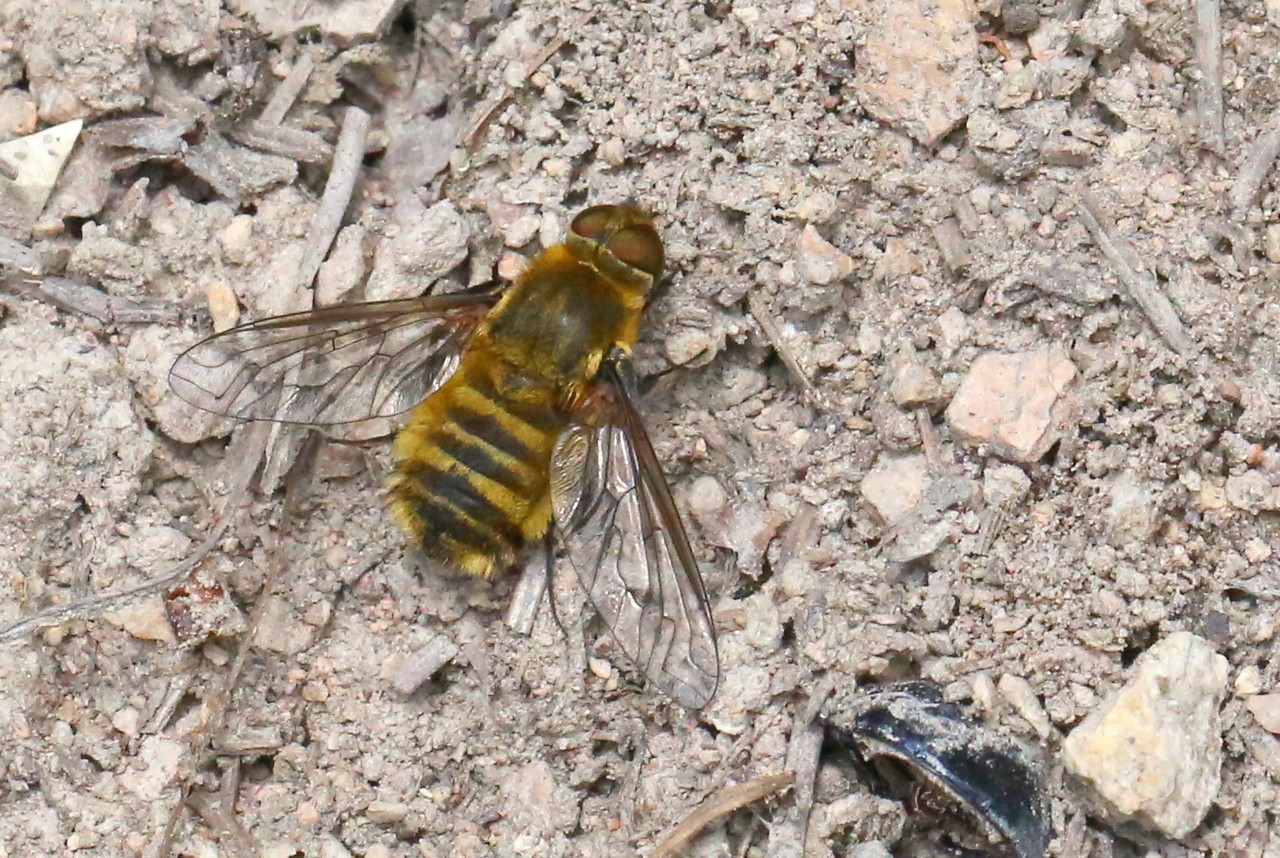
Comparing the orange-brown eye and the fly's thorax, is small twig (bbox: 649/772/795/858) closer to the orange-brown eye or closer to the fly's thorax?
the fly's thorax

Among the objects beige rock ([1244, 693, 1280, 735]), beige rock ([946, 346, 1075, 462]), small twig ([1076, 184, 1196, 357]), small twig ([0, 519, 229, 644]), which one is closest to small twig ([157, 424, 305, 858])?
small twig ([0, 519, 229, 644])

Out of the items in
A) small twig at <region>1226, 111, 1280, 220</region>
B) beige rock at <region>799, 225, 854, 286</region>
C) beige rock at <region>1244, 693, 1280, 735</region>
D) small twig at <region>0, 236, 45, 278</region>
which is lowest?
beige rock at <region>1244, 693, 1280, 735</region>

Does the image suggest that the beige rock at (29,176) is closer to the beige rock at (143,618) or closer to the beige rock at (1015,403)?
the beige rock at (143,618)

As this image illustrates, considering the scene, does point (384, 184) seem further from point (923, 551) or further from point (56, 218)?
point (923, 551)

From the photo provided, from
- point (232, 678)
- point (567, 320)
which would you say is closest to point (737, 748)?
point (567, 320)

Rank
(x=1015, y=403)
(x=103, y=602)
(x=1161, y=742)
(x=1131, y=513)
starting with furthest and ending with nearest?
(x=103, y=602)
(x=1015, y=403)
(x=1131, y=513)
(x=1161, y=742)

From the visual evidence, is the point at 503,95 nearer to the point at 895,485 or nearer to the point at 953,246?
the point at 953,246

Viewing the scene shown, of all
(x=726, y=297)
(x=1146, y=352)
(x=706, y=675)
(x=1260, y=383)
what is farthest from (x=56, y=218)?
(x=1260, y=383)
